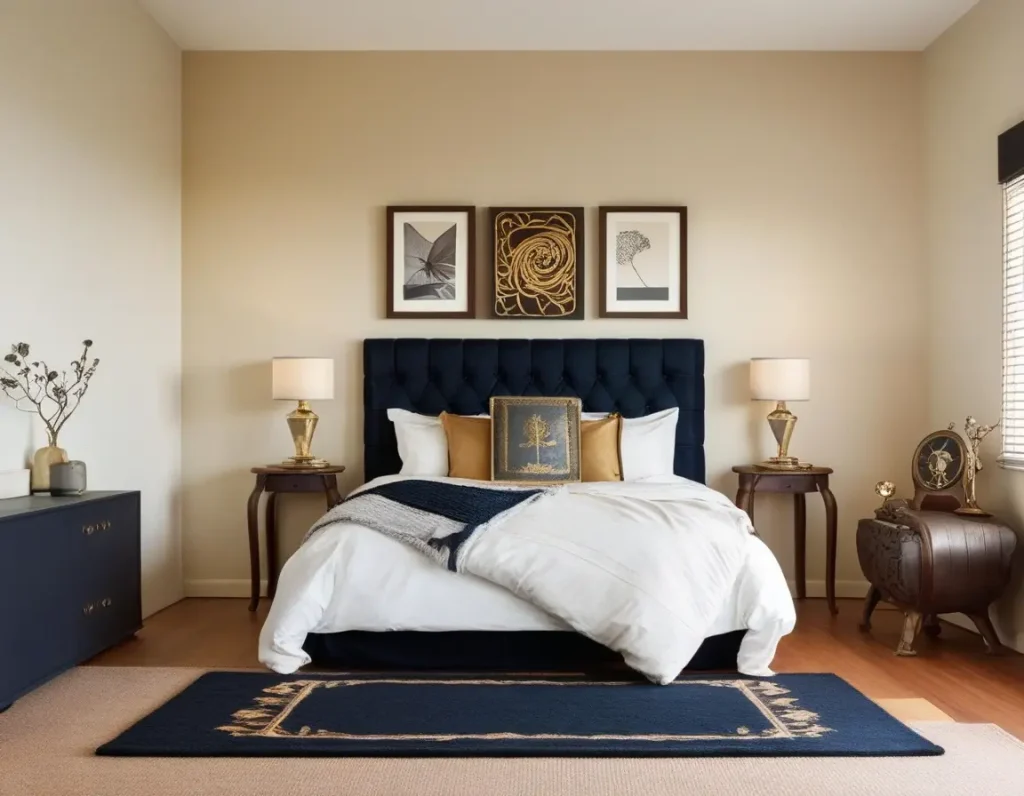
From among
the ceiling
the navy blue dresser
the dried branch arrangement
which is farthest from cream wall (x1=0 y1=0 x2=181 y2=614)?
the ceiling

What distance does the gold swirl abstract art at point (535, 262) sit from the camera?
16.8ft

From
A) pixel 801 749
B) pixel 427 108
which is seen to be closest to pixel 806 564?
pixel 801 749

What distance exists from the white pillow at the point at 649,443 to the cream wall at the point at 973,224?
4.86 ft

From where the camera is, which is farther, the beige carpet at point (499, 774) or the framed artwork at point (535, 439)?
the framed artwork at point (535, 439)

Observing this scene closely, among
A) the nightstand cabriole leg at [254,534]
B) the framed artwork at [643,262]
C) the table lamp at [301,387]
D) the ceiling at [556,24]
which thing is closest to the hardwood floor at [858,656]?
the nightstand cabriole leg at [254,534]

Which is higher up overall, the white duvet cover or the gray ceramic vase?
the gray ceramic vase

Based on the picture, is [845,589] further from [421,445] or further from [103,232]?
[103,232]

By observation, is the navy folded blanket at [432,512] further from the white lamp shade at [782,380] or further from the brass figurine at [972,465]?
the brass figurine at [972,465]

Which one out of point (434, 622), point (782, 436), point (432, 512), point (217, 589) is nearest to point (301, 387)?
point (217, 589)

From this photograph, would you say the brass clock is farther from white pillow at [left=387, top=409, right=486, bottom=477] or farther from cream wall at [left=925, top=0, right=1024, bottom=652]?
white pillow at [left=387, top=409, right=486, bottom=477]

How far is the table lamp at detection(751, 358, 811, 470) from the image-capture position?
4715 millimetres

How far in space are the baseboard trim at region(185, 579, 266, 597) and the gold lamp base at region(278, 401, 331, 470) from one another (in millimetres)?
811

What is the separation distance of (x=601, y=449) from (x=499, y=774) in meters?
2.40

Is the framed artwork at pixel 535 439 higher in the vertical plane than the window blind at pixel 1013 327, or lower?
lower
